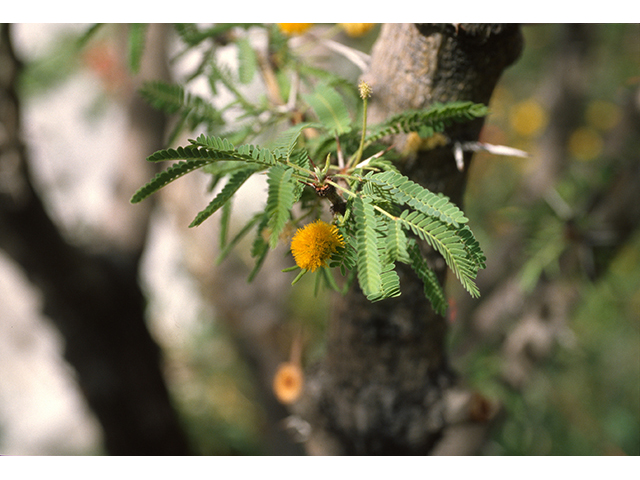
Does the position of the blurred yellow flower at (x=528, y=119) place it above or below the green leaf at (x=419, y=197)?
above

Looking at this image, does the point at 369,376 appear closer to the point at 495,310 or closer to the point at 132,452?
the point at 495,310

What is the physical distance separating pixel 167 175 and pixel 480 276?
1163 mm

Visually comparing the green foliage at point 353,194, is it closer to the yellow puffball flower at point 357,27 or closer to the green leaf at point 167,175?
the green leaf at point 167,175

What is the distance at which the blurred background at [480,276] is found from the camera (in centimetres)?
118

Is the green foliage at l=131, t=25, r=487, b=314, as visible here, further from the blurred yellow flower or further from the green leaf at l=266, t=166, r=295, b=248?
the blurred yellow flower

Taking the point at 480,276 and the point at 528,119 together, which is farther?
the point at 528,119

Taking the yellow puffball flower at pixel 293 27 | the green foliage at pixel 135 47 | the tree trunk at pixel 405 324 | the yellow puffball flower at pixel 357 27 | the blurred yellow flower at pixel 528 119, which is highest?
the blurred yellow flower at pixel 528 119

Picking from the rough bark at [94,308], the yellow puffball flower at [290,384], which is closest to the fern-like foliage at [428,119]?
the yellow puffball flower at [290,384]

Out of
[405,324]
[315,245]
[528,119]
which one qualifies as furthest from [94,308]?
[528,119]

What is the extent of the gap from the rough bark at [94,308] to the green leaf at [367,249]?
1.05 m

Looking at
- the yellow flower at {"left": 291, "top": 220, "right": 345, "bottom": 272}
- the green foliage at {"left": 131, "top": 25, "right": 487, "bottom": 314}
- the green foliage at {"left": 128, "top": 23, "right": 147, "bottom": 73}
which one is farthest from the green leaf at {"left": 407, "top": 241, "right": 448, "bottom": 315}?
the green foliage at {"left": 128, "top": 23, "right": 147, "bottom": 73}

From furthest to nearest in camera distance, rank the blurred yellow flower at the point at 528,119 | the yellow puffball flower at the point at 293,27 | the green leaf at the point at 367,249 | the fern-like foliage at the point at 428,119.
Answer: the blurred yellow flower at the point at 528,119, the yellow puffball flower at the point at 293,27, the fern-like foliage at the point at 428,119, the green leaf at the point at 367,249

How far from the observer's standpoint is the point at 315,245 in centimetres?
40

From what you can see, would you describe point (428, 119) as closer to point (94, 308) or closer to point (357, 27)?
point (357, 27)
